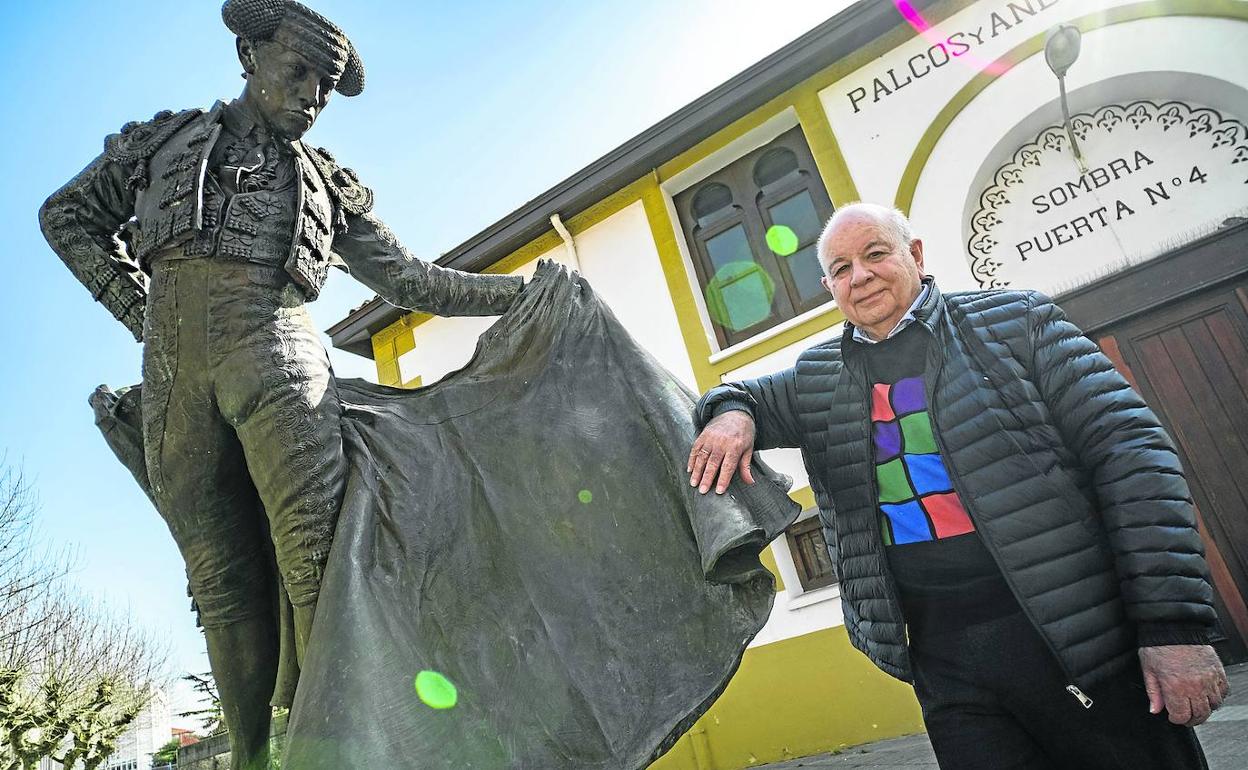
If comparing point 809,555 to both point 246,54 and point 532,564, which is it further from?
point 246,54

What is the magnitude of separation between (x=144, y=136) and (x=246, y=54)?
419 mm

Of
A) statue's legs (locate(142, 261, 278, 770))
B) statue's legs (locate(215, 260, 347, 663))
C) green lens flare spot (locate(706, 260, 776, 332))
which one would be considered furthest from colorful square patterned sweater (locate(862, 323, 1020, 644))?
green lens flare spot (locate(706, 260, 776, 332))

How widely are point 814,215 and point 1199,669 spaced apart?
7.56 m

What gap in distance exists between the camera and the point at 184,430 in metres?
2.04

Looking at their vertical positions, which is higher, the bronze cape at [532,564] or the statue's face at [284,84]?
the statue's face at [284,84]

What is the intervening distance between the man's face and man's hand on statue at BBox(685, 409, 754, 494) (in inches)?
16.3

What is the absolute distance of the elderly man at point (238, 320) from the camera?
1994 millimetres

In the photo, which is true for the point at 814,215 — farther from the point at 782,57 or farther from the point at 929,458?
the point at 929,458

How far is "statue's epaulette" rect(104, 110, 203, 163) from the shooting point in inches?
88.4

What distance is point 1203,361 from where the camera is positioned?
6.41 m

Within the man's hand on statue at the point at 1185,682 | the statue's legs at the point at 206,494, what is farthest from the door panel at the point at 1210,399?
the statue's legs at the point at 206,494

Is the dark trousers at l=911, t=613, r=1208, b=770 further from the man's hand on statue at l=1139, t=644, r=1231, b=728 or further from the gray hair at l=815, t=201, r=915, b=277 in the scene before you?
the gray hair at l=815, t=201, r=915, b=277

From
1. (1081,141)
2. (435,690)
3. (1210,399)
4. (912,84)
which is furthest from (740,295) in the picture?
(435,690)

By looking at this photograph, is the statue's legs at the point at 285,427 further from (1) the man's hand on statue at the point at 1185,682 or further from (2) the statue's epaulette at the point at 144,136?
(1) the man's hand on statue at the point at 1185,682
